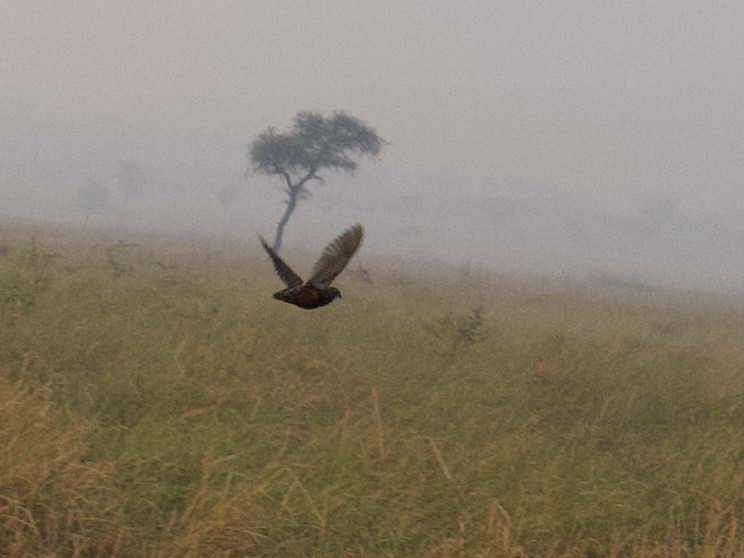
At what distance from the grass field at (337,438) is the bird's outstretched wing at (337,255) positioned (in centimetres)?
133

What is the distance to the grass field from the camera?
309cm

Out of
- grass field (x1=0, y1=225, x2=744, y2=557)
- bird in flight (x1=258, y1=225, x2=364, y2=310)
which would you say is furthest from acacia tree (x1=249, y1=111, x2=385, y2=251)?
bird in flight (x1=258, y1=225, x2=364, y2=310)

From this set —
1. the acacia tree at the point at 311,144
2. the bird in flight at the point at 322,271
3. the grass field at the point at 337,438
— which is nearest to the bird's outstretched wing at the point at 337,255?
the bird in flight at the point at 322,271

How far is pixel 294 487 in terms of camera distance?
342 cm

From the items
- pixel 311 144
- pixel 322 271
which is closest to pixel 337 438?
pixel 322 271

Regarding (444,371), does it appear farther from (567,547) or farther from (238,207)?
(238,207)

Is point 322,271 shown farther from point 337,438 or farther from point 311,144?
point 311,144

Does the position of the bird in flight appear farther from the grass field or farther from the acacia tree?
the acacia tree

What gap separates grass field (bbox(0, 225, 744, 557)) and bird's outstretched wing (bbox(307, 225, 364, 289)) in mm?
1327

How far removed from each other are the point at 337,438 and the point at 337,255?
7.55 ft

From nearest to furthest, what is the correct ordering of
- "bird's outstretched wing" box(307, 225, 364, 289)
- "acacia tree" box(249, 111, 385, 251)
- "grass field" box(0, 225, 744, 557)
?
1. "bird's outstretched wing" box(307, 225, 364, 289)
2. "grass field" box(0, 225, 744, 557)
3. "acacia tree" box(249, 111, 385, 251)

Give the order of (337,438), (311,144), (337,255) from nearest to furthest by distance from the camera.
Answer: (337,255) < (337,438) < (311,144)

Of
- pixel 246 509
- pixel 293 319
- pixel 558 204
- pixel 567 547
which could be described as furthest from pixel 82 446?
pixel 558 204

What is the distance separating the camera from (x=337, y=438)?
14.4 feet
